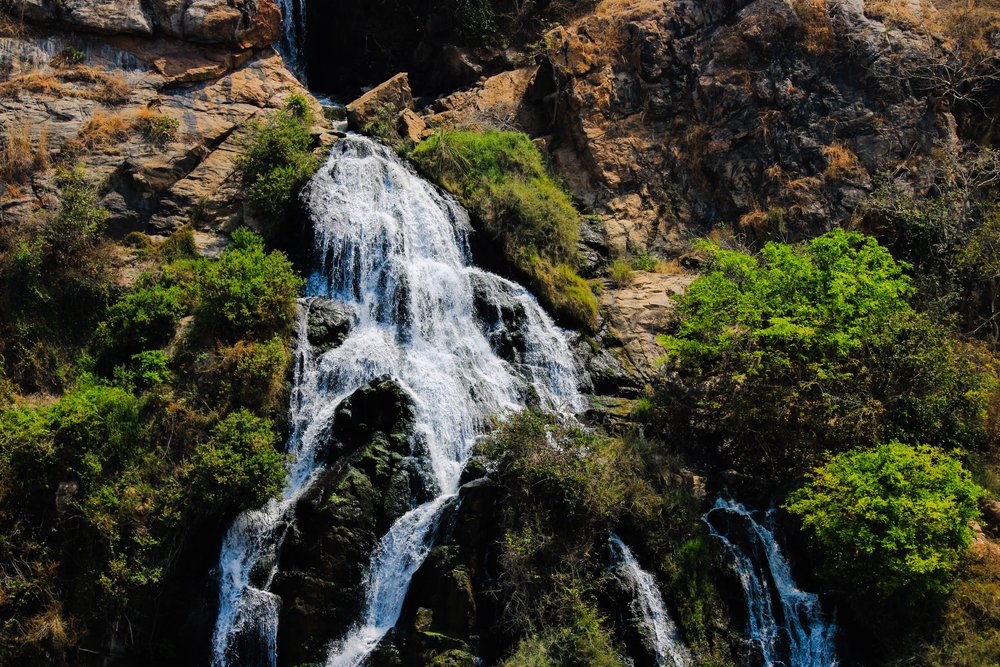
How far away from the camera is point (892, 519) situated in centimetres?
1378

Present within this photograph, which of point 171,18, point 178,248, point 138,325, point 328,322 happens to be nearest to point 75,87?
point 171,18

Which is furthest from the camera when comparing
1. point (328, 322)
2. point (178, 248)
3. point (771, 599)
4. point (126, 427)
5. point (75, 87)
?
point (75, 87)

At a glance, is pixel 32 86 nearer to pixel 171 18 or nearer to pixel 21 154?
pixel 21 154

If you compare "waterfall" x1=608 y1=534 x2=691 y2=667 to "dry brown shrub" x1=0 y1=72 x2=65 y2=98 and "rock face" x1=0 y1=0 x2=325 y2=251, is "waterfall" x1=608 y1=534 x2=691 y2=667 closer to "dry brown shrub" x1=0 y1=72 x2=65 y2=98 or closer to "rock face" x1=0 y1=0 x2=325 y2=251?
"rock face" x1=0 y1=0 x2=325 y2=251

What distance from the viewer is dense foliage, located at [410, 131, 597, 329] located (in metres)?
20.3

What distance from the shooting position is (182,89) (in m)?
21.4

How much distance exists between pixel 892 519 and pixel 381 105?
16808 mm

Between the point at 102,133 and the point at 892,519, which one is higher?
the point at 102,133

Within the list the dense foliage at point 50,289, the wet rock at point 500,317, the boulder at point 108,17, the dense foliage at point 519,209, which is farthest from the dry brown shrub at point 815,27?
the dense foliage at point 50,289

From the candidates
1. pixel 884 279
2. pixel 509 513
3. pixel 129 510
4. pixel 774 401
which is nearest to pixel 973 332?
pixel 884 279

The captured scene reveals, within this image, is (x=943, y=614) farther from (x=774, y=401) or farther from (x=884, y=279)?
(x=884, y=279)

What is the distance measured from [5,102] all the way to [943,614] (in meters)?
23.1

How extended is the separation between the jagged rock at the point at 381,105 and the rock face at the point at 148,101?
3.73ft

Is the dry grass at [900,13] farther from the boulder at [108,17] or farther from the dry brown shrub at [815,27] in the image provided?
the boulder at [108,17]
